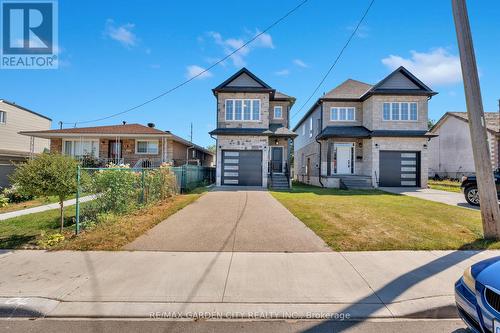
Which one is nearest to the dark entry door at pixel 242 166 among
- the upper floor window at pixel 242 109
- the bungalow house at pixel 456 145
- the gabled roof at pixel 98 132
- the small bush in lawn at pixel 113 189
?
the upper floor window at pixel 242 109

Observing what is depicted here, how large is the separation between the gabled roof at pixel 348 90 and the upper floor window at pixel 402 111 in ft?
9.62

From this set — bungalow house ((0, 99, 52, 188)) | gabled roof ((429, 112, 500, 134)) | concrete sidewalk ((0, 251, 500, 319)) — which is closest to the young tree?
concrete sidewalk ((0, 251, 500, 319))

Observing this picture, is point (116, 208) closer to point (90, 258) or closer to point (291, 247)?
point (90, 258)

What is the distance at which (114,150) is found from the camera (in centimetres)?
2250

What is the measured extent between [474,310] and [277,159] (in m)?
19.8

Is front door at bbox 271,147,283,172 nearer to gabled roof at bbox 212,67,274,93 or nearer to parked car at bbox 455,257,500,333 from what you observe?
gabled roof at bbox 212,67,274,93

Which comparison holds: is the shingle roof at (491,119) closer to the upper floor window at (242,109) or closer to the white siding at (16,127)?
the upper floor window at (242,109)

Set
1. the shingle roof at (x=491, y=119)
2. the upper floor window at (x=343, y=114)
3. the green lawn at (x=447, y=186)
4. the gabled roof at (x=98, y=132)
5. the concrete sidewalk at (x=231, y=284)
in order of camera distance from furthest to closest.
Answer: the shingle roof at (x=491, y=119), the upper floor window at (x=343, y=114), the gabled roof at (x=98, y=132), the green lawn at (x=447, y=186), the concrete sidewalk at (x=231, y=284)

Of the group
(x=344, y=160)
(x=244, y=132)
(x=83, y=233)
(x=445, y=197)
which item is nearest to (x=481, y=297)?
(x=83, y=233)

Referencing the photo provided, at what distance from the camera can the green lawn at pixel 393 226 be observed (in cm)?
614

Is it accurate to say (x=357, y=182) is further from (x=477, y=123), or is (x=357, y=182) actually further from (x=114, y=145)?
(x=114, y=145)

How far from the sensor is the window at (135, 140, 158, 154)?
22.1 m

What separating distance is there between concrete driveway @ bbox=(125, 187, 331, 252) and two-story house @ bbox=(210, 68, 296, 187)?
9357 millimetres

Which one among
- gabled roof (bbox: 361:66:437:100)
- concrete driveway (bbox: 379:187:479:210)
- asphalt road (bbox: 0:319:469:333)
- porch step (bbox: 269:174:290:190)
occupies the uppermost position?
gabled roof (bbox: 361:66:437:100)
